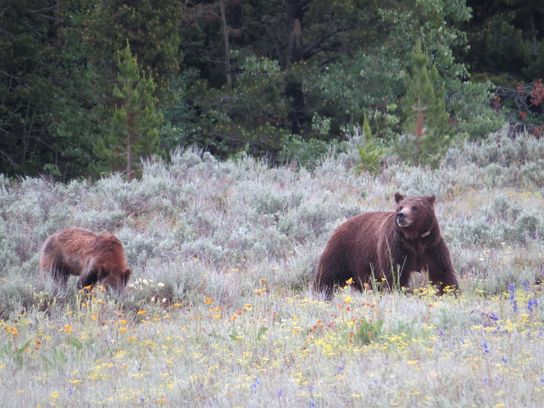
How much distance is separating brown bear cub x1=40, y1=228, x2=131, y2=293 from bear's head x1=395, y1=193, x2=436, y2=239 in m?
2.96

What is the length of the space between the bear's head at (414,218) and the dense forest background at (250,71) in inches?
634

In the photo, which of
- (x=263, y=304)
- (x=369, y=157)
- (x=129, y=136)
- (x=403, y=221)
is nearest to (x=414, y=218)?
(x=403, y=221)

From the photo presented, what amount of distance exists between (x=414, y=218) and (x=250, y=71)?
768 inches

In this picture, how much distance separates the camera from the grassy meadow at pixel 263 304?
5793mm

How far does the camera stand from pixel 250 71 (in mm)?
28234

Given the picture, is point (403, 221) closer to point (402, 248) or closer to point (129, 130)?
point (402, 248)

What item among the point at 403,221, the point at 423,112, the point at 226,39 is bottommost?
the point at 403,221

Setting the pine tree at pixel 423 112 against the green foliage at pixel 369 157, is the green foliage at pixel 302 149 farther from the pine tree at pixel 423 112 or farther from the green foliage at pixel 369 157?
the green foliage at pixel 369 157

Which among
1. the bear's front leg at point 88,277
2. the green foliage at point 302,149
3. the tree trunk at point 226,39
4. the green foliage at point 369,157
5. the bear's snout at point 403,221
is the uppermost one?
the tree trunk at point 226,39

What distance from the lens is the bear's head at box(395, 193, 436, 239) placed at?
30.1 ft

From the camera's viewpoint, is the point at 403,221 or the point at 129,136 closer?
the point at 403,221

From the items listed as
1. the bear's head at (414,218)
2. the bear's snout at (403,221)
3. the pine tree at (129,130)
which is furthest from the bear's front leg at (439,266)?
the pine tree at (129,130)

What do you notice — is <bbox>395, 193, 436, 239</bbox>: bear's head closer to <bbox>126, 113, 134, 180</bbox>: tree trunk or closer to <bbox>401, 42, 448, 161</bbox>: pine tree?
<bbox>401, 42, 448, 161</bbox>: pine tree

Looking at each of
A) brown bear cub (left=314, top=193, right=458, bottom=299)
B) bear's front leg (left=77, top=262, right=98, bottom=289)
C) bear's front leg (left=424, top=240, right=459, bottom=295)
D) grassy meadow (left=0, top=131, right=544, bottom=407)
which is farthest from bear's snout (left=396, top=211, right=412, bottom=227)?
bear's front leg (left=77, top=262, right=98, bottom=289)
